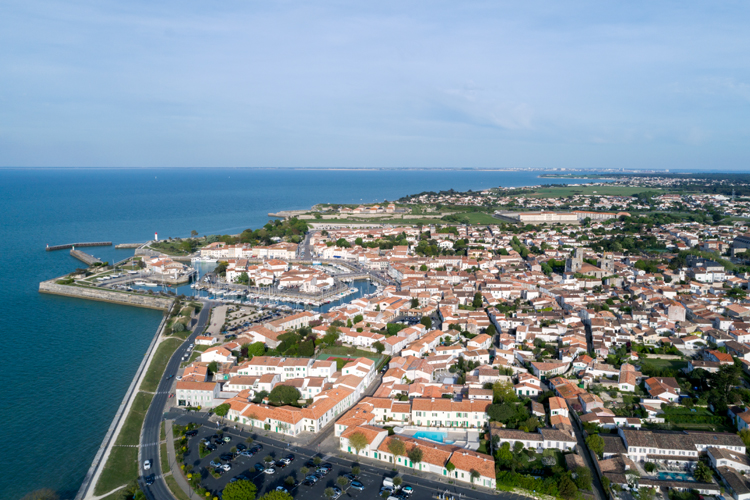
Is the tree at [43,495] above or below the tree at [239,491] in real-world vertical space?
below

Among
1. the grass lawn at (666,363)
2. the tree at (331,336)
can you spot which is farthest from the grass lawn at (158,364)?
the grass lawn at (666,363)

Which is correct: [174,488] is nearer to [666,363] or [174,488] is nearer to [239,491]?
[239,491]

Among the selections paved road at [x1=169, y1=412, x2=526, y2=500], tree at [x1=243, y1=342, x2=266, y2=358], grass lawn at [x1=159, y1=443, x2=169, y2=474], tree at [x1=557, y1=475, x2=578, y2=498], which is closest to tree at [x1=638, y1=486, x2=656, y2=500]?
tree at [x1=557, y1=475, x2=578, y2=498]

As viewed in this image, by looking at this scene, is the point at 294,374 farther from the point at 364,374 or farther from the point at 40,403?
the point at 40,403

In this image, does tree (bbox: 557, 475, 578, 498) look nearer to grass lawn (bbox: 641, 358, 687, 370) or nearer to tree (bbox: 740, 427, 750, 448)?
tree (bbox: 740, 427, 750, 448)

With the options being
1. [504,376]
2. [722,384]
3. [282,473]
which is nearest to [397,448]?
[282,473]

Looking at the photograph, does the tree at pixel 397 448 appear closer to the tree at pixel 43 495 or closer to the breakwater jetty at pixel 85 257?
the tree at pixel 43 495
